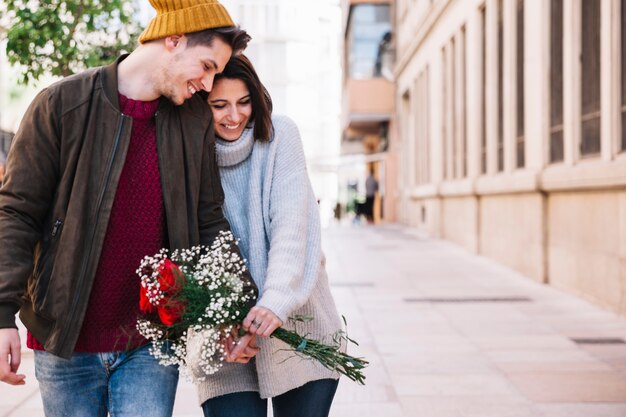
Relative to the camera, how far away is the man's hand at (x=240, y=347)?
2588mm

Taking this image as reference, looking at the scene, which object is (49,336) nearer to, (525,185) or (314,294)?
(314,294)

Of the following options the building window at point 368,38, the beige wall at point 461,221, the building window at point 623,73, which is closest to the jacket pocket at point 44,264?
the building window at point 623,73

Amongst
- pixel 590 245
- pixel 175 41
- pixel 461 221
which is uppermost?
pixel 175 41

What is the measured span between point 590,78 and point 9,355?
8507 mm

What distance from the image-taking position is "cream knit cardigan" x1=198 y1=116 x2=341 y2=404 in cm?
273

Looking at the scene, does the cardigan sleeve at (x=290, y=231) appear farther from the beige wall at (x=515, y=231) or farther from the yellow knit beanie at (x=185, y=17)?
the beige wall at (x=515, y=231)

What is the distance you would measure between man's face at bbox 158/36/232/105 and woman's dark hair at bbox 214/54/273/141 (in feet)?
0.66

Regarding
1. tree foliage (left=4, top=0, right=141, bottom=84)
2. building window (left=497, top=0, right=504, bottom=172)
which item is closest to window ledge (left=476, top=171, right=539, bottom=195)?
building window (left=497, top=0, right=504, bottom=172)

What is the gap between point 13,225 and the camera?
2434 millimetres

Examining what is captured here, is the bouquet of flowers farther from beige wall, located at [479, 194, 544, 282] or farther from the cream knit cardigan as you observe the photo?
beige wall, located at [479, 194, 544, 282]

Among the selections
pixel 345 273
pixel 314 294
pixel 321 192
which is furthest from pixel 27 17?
pixel 321 192

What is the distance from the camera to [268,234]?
2789 millimetres

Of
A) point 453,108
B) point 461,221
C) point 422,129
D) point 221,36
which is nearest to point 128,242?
point 221,36

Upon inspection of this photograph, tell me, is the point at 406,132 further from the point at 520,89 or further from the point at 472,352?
the point at 472,352
